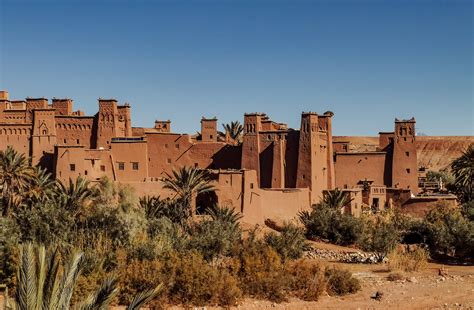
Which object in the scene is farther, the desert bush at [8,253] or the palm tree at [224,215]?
the palm tree at [224,215]

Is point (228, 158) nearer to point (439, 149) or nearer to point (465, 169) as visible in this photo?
point (465, 169)

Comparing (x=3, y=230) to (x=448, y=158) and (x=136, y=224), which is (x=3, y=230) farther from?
(x=448, y=158)

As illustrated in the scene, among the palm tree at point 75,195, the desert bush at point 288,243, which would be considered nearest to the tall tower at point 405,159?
the desert bush at point 288,243

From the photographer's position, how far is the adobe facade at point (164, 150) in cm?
3378

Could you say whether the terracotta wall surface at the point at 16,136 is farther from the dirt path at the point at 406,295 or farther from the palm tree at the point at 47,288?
the palm tree at the point at 47,288

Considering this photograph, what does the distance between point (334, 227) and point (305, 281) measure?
12.0 meters

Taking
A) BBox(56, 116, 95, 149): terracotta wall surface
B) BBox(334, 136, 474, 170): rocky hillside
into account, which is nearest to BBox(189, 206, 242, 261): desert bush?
BBox(56, 116, 95, 149): terracotta wall surface

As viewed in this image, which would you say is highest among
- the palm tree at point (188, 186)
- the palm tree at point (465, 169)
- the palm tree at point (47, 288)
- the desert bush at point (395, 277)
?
the palm tree at point (465, 169)

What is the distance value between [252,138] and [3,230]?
61.7ft

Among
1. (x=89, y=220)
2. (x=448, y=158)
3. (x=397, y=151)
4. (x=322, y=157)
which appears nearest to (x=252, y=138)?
(x=322, y=157)

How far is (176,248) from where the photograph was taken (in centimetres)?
2273

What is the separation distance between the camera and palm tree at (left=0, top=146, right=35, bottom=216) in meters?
27.8

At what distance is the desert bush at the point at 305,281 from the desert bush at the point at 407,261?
4.50 m

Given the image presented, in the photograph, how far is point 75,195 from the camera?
27.8 m
